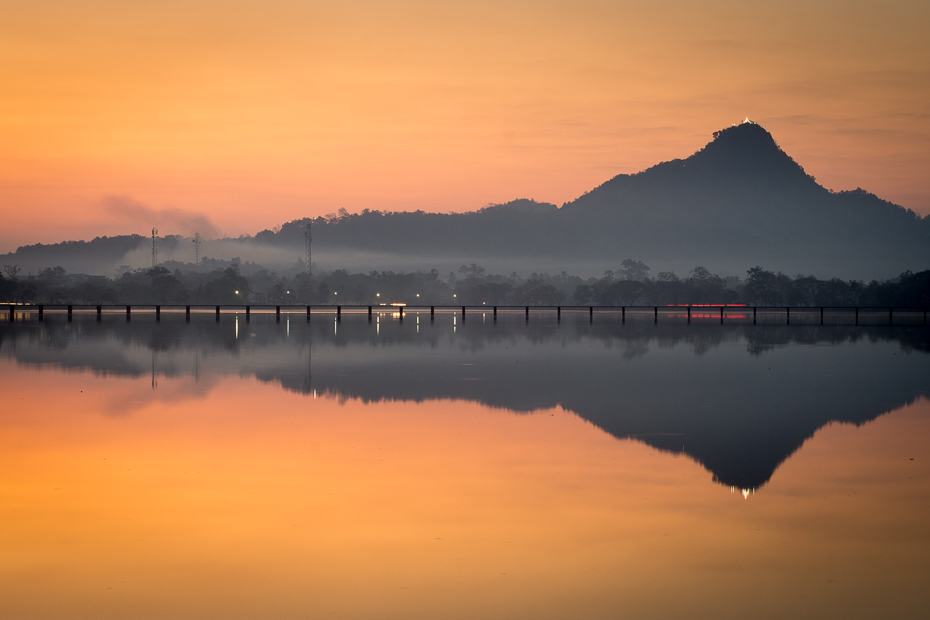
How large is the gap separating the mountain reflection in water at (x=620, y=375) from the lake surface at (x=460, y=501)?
20 centimetres

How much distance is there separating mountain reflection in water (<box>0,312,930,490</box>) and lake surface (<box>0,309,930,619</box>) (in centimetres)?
20

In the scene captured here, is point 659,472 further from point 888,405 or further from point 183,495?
point 888,405

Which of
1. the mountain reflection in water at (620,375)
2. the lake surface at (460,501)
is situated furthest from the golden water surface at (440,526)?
the mountain reflection in water at (620,375)

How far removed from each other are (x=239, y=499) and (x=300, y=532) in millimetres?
2050

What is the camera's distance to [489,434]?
1855cm

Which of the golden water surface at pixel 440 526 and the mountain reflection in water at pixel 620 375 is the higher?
the golden water surface at pixel 440 526

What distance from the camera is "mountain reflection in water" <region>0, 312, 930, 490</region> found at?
19.5 metres

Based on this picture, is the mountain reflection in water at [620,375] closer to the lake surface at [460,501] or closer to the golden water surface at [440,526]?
the lake surface at [460,501]

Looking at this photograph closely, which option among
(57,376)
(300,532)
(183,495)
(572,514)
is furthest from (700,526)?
(57,376)

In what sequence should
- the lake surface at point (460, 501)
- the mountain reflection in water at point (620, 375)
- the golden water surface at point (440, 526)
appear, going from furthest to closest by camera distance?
the mountain reflection in water at point (620, 375) → the lake surface at point (460, 501) → the golden water surface at point (440, 526)

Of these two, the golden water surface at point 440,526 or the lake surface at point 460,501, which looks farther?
the lake surface at point 460,501

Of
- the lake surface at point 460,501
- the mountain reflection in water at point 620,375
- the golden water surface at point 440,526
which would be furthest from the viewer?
the mountain reflection in water at point 620,375

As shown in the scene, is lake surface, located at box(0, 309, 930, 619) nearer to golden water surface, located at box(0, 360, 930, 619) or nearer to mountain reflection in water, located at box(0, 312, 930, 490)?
golden water surface, located at box(0, 360, 930, 619)

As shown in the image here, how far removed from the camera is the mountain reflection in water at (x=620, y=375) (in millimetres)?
19469
